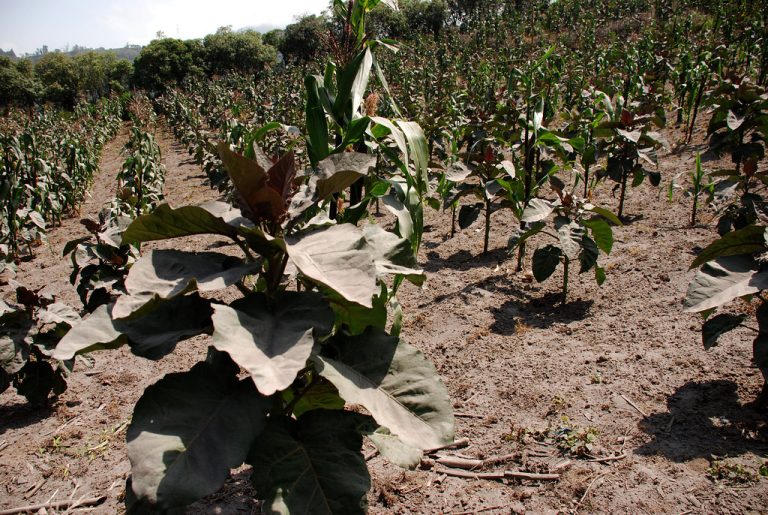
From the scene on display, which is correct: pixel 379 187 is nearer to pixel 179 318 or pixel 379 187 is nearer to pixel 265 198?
pixel 265 198

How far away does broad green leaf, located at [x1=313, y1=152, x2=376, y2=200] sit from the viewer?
1.40 m

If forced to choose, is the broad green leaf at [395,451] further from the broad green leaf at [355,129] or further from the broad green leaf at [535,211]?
the broad green leaf at [535,211]

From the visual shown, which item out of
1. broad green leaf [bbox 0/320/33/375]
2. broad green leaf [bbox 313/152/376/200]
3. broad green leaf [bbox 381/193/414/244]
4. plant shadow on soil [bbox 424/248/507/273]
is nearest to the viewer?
broad green leaf [bbox 313/152/376/200]

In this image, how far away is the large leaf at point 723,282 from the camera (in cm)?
197

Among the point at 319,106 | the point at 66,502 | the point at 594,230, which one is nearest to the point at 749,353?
the point at 594,230

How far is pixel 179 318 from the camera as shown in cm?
133

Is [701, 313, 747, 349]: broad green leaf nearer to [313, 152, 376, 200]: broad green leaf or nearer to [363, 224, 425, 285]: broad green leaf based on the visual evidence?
[363, 224, 425, 285]: broad green leaf

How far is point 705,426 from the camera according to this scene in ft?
7.70

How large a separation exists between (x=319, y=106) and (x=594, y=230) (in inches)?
90.9

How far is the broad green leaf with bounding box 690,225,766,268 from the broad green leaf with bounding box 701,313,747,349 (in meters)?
0.33

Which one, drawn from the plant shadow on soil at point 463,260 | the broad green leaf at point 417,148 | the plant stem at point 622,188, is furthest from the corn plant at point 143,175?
the plant stem at point 622,188

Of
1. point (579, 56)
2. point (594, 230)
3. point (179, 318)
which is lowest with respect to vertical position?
point (594, 230)

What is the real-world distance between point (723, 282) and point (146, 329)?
208 cm

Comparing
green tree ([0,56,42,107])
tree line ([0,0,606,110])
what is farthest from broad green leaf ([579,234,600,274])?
green tree ([0,56,42,107])
